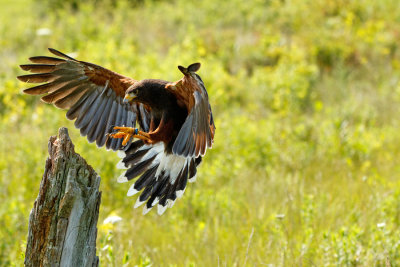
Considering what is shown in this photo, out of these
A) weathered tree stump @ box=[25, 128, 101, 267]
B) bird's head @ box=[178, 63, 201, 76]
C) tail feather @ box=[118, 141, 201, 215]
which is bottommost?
weathered tree stump @ box=[25, 128, 101, 267]

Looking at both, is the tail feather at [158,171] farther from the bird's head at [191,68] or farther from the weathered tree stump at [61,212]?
the weathered tree stump at [61,212]

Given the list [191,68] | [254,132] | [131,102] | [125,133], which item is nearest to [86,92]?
[131,102]

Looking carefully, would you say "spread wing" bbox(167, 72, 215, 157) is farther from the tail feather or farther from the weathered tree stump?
the weathered tree stump

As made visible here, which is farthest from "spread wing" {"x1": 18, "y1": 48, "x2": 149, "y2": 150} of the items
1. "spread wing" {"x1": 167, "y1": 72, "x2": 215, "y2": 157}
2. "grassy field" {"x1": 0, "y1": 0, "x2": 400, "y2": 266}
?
"spread wing" {"x1": 167, "y1": 72, "x2": 215, "y2": 157}

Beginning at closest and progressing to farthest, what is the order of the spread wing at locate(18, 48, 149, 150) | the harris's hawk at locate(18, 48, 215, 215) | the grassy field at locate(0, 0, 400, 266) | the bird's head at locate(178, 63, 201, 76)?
the bird's head at locate(178, 63, 201, 76) → the harris's hawk at locate(18, 48, 215, 215) → the spread wing at locate(18, 48, 149, 150) → the grassy field at locate(0, 0, 400, 266)

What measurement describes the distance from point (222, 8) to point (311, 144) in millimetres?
7748

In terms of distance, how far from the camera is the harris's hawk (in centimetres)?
354

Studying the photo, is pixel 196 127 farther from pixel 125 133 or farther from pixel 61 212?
pixel 61 212

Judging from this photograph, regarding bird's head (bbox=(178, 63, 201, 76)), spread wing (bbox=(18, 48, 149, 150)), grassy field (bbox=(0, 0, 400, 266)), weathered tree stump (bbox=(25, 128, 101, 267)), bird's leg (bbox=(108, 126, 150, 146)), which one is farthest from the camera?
grassy field (bbox=(0, 0, 400, 266))

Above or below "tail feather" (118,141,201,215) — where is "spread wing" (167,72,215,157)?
above

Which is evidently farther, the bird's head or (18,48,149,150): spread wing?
(18,48,149,150): spread wing

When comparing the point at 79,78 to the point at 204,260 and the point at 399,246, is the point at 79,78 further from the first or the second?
the point at 399,246

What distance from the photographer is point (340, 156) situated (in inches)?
255

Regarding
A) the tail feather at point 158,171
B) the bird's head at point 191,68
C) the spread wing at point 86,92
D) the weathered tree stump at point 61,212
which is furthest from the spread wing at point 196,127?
the weathered tree stump at point 61,212
